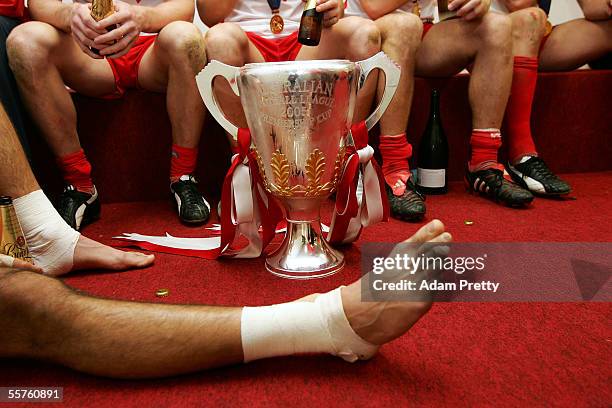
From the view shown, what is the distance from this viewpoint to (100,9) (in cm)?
125

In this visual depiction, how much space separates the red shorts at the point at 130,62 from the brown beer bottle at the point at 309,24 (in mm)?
561

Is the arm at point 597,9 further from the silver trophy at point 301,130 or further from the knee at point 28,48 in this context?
the knee at point 28,48

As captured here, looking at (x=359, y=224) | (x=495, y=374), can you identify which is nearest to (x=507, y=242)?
(x=359, y=224)

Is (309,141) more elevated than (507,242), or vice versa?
(309,141)

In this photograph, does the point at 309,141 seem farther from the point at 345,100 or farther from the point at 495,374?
the point at 495,374

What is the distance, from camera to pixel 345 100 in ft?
3.32

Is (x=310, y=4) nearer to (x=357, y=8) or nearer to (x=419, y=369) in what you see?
(x=357, y=8)

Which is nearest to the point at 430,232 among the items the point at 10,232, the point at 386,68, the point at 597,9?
the point at 386,68

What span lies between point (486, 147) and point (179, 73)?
3.20ft

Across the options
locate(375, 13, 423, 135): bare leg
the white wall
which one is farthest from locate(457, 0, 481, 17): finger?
the white wall

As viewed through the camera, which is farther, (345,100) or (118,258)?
(118,258)

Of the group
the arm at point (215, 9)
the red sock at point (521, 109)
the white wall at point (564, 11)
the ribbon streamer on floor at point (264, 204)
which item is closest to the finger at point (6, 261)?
the ribbon streamer on floor at point (264, 204)

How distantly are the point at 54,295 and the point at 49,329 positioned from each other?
1.7 inches

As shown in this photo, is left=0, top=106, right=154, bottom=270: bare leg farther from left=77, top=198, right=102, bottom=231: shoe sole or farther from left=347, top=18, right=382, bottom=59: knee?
left=347, top=18, right=382, bottom=59: knee
